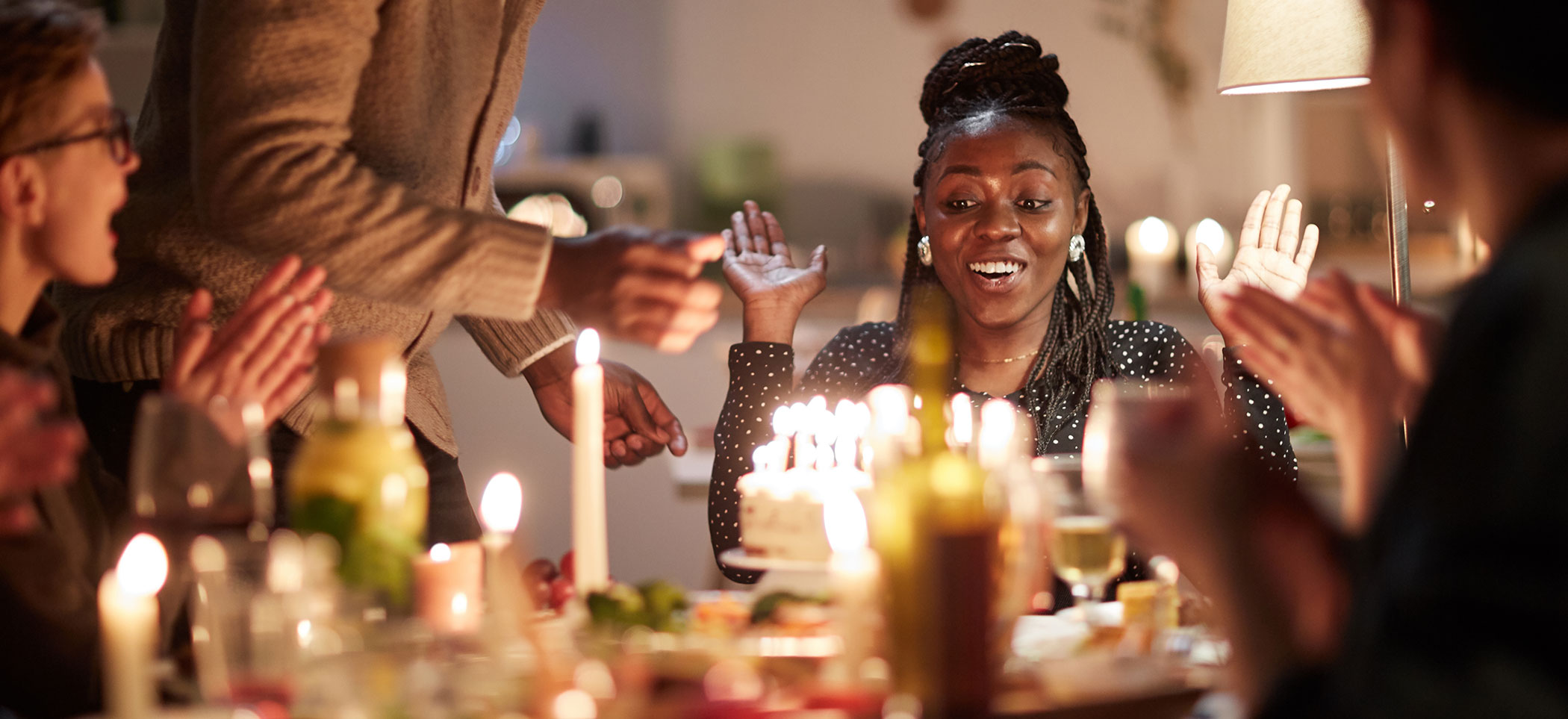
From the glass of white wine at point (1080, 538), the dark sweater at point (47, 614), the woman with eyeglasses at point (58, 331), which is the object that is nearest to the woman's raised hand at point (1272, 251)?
the glass of white wine at point (1080, 538)

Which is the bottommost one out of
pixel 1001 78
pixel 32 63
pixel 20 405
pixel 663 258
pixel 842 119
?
pixel 20 405

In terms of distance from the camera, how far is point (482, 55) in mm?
1746

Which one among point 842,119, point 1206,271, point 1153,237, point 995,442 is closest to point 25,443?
point 995,442

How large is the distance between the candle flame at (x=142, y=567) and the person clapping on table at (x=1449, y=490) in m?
0.72

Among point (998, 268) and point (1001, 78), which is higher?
point (1001, 78)

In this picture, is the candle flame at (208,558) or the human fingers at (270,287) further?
the human fingers at (270,287)

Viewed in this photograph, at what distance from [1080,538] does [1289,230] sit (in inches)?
50.6

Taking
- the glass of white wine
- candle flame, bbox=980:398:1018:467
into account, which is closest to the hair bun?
candle flame, bbox=980:398:1018:467

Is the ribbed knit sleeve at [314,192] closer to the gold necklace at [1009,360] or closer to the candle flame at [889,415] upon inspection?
the candle flame at [889,415]

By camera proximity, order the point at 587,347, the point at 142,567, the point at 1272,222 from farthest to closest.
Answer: the point at 1272,222
the point at 587,347
the point at 142,567

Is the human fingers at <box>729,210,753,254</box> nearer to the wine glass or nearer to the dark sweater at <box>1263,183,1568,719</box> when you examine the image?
the wine glass

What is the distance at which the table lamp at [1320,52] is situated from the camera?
7.07 ft

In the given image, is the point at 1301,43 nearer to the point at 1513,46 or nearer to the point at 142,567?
the point at 1513,46

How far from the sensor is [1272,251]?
2279 mm
